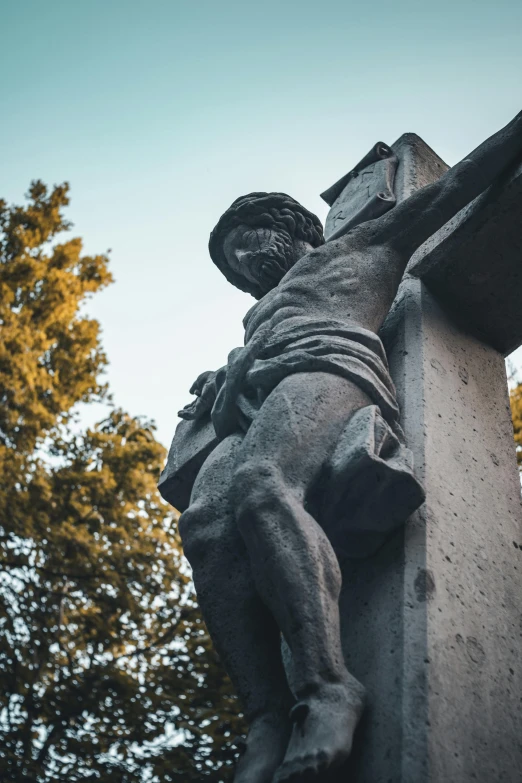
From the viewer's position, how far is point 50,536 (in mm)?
8086

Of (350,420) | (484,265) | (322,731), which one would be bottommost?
(322,731)

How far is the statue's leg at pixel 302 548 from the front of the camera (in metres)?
2.21

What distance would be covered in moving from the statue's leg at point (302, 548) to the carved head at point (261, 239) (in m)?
1.32

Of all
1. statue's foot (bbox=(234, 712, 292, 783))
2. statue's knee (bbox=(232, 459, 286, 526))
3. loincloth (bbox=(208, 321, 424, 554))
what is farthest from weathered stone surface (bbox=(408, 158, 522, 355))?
statue's foot (bbox=(234, 712, 292, 783))

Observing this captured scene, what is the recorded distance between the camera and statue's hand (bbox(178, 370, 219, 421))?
12.7 ft

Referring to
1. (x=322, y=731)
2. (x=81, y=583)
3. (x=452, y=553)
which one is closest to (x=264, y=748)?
(x=322, y=731)

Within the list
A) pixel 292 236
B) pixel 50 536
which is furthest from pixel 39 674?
pixel 292 236

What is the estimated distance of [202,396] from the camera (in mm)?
3887

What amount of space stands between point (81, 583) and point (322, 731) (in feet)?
20.4

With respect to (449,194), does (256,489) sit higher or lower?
lower

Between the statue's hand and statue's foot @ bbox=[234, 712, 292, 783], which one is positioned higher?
the statue's hand

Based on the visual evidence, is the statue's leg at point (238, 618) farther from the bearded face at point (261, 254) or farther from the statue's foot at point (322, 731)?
the bearded face at point (261, 254)

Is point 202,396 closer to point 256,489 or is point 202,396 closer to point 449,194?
point 256,489

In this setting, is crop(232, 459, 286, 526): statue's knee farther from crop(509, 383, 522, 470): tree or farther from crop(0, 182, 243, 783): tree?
crop(509, 383, 522, 470): tree
